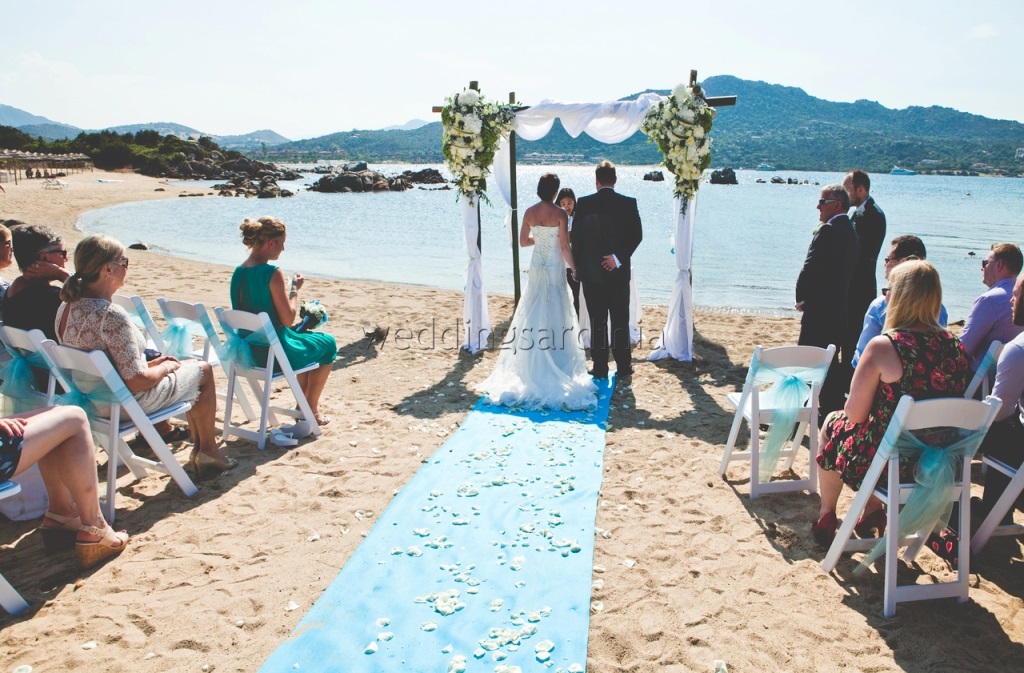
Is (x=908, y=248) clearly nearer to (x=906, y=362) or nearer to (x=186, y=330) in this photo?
(x=906, y=362)

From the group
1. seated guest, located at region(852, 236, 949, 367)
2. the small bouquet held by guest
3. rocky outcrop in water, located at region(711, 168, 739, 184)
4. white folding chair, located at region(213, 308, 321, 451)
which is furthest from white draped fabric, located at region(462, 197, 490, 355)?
rocky outcrop in water, located at region(711, 168, 739, 184)

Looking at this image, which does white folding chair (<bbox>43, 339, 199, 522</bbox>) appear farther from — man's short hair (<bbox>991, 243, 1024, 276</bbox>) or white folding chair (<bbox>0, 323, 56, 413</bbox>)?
man's short hair (<bbox>991, 243, 1024, 276</bbox>)

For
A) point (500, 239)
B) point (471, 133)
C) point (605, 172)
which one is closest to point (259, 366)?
point (605, 172)

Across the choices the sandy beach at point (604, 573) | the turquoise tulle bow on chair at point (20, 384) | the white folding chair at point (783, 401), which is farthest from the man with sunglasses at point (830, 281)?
the turquoise tulle bow on chair at point (20, 384)

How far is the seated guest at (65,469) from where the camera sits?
3236 millimetres

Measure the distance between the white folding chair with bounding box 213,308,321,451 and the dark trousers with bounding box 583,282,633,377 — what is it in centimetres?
328

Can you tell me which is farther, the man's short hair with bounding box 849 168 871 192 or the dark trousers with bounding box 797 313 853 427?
the man's short hair with bounding box 849 168 871 192

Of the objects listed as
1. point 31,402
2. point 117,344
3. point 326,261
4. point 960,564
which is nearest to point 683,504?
point 960,564

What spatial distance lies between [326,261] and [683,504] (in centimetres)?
1727

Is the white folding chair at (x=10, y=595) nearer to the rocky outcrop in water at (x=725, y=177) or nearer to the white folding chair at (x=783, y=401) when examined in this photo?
the white folding chair at (x=783, y=401)

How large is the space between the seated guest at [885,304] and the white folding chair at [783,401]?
0.45m

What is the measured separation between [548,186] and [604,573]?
434 centimetres

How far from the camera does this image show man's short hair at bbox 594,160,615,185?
6898 millimetres

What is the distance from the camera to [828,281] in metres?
5.76
